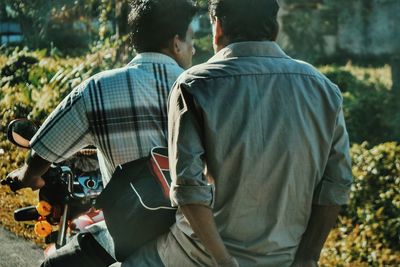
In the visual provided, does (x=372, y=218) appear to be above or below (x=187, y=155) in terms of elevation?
A: below

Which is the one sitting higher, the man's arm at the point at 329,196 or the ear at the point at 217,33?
the ear at the point at 217,33

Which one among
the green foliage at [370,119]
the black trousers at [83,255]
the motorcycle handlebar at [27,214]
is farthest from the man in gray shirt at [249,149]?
the green foliage at [370,119]

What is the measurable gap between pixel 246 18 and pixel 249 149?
1.34 ft

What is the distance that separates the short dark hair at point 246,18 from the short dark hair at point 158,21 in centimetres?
50

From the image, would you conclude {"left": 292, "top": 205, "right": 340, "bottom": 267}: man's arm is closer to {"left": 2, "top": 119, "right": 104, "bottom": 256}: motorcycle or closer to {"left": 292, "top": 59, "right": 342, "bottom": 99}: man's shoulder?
{"left": 292, "top": 59, "right": 342, "bottom": 99}: man's shoulder

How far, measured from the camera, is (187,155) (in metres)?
2.21

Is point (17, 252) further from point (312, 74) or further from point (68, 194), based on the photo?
point (312, 74)

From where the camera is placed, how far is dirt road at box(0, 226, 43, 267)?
5.97 meters

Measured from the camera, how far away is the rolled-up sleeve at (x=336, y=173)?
2.41 m

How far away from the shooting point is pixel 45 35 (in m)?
32.8

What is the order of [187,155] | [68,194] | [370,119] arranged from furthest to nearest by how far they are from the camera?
1. [370,119]
2. [68,194]
3. [187,155]

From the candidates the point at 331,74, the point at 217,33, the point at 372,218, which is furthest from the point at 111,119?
the point at 331,74

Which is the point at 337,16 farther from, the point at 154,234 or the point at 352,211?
the point at 154,234

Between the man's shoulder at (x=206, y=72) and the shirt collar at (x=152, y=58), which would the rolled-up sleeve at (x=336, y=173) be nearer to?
the man's shoulder at (x=206, y=72)
